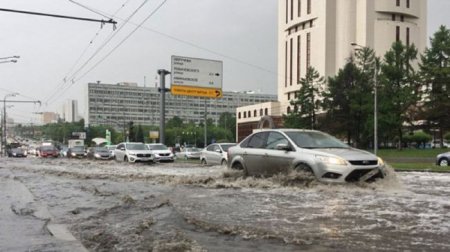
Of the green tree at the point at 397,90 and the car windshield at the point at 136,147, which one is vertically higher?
the green tree at the point at 397,90

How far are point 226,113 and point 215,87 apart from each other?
103195mm

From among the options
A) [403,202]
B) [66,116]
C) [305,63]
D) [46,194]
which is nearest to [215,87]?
[46,194]

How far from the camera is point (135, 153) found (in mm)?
32312

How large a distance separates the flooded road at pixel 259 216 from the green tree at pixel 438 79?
46.2 metres

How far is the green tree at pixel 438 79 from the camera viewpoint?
2203 inches

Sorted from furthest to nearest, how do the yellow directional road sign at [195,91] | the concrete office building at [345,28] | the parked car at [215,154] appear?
the concrete office building at [345,28]
the yellow directional road sign at [195,91]
the parked car at [215,154]

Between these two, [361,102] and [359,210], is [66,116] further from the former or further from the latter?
[359,210]

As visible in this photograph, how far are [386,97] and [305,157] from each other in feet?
165

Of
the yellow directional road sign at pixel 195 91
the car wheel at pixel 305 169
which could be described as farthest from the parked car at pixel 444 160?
the yellow directional road sign at pixel 195 91

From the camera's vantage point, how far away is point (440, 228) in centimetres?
711

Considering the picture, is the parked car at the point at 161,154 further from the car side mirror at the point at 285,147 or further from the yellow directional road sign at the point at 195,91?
the car side mirror at the point at 285,147

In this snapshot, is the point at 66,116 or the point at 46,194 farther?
the point at 66,116

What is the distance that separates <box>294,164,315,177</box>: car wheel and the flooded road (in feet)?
0.56

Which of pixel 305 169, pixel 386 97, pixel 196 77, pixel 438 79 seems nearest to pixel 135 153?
pixel 196 77
